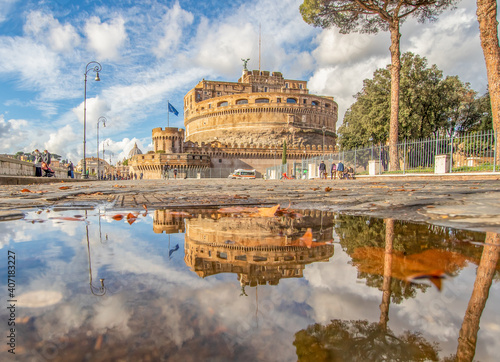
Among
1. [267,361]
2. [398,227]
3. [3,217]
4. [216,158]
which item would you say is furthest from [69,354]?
[216,158]

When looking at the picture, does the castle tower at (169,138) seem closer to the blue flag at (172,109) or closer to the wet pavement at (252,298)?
the blue flag at (172,109)

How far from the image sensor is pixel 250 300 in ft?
2.48

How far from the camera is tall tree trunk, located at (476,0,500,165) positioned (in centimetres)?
1262

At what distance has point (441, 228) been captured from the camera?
1745 millimetres

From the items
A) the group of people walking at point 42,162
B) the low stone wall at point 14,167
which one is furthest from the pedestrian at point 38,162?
the low stone wall at point 14,167

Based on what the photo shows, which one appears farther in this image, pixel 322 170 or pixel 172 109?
pixel 172 109

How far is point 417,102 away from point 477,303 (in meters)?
26.5

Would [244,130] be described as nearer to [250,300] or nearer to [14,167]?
[14,167]

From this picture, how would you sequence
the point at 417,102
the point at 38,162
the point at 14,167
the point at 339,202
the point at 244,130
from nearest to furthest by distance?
1. the point at 339,202
2. the point at 14,167
3. the point at 38,162
4. the point at 417,102
5. the point at 244,130

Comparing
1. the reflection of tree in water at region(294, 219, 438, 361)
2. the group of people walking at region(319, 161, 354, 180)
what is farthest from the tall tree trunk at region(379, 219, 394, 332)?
the group of people walking at region(319, 161, 354, 180)

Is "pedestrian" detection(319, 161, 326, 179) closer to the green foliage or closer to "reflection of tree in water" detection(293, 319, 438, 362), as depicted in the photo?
the green foliage

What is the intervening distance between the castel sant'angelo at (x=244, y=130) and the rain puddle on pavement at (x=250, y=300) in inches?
1692

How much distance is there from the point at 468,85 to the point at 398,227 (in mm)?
33057

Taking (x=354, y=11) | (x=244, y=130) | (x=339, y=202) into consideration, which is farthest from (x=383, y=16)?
(x=244, y=130)
